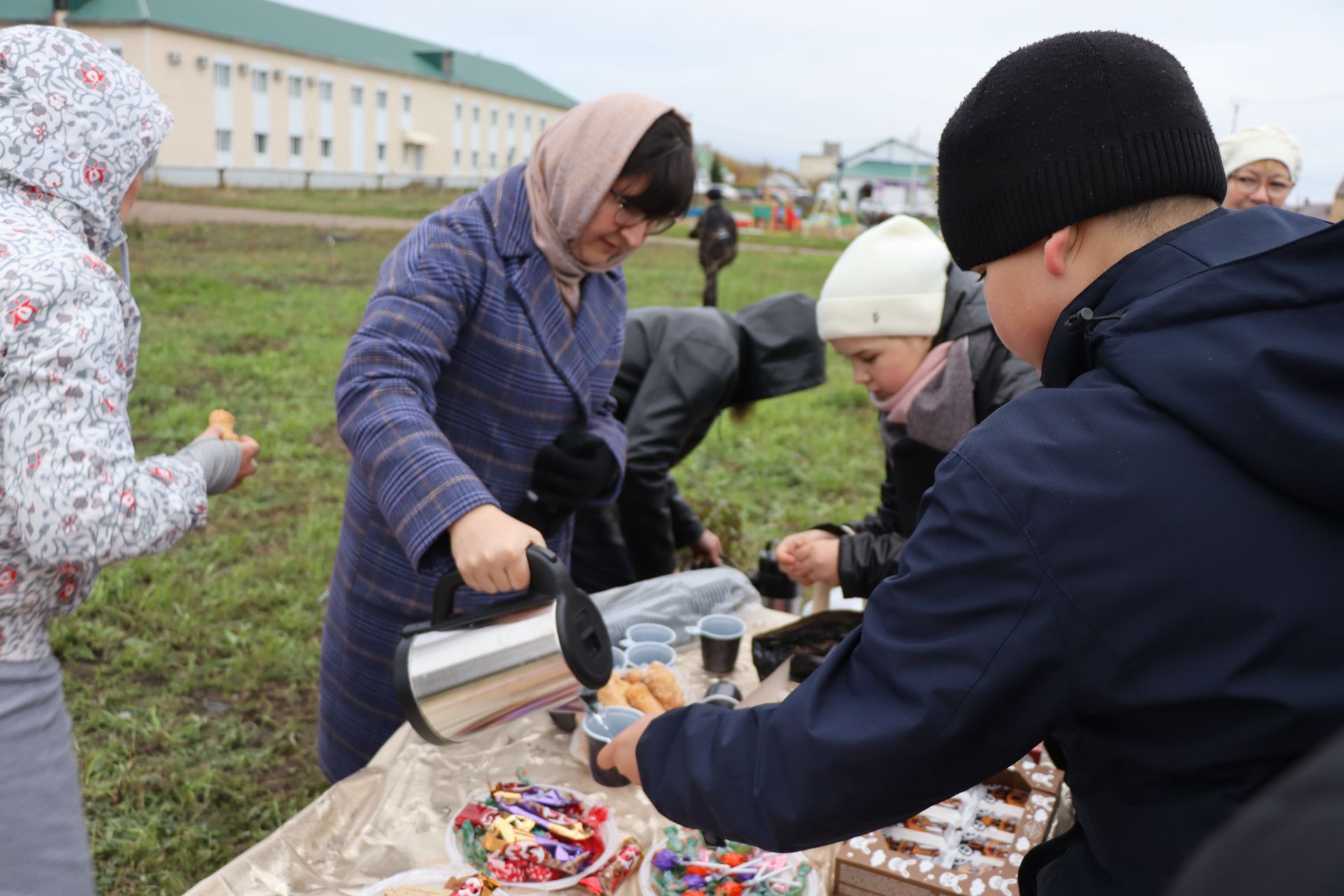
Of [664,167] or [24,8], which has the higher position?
[664,167]

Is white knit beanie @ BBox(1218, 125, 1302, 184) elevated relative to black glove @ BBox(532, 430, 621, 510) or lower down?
elevated

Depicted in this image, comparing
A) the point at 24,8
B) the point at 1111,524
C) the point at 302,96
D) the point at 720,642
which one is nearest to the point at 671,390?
the point at 720,642

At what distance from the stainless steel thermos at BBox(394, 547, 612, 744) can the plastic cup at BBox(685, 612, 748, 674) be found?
725 mm

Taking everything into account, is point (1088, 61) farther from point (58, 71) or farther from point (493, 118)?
point (493, 118)

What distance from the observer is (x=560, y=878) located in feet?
4.99

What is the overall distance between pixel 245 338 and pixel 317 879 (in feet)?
25.7

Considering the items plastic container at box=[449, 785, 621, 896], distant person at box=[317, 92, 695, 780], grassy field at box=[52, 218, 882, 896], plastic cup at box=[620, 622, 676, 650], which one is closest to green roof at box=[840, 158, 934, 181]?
grassy field at box=[52, 218, 882, 896]

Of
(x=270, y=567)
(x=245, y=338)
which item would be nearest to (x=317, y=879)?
(x=270, y=567)

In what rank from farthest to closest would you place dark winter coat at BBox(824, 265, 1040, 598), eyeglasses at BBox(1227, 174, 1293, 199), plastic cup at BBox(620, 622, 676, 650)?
eyeglasses at BBox(1227, 174, 1293, 199), plastic cup at BBox(620, 622, 676, 650), dark winter coat at BBox(824, 265, 1040, 598)

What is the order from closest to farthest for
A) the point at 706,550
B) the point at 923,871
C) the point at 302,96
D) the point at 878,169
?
the point at 923,871 → the point at 706,550 → the point at 302,96 → the point at 878,169

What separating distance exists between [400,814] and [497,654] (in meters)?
0.38

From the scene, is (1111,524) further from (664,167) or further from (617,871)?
(664,167)

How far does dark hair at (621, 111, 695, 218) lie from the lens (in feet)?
6.31

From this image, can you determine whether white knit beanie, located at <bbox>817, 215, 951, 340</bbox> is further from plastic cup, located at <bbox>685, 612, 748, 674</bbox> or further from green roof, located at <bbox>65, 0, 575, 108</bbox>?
green roof, located at <bbox>65, 0, 575, 108</bbox>
